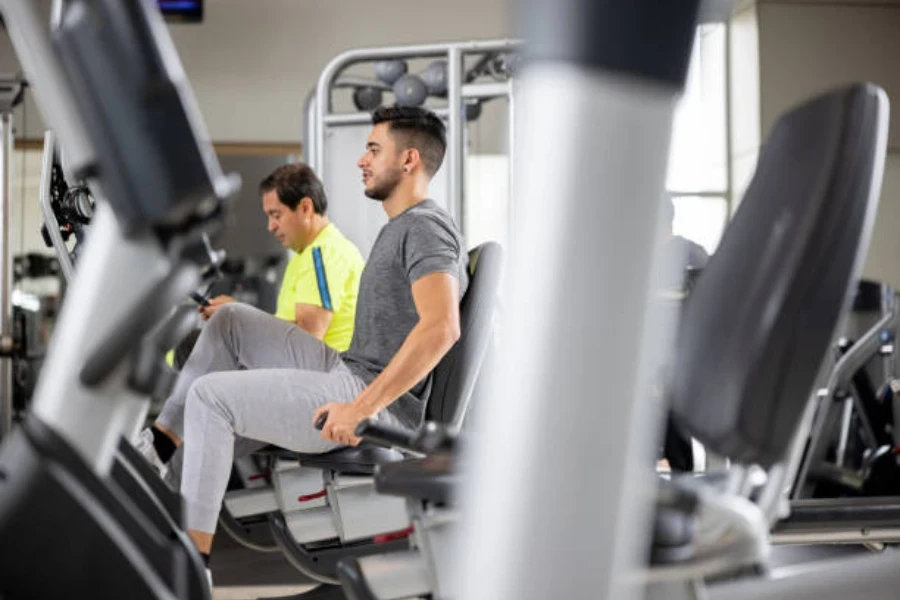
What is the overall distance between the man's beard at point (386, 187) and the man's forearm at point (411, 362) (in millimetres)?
603

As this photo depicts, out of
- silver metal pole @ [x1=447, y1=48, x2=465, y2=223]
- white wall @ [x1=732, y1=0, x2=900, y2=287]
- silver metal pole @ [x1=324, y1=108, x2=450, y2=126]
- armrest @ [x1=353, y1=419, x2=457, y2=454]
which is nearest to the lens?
armrest @ [x1=353, y1=419, x2=457, y2=454]

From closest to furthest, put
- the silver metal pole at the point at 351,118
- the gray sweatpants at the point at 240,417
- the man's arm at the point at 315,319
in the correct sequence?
the gray sweatpants at the point at 240,417 < the man's arm at the point at 315,319 < the silver metal pole at the point at 351,118

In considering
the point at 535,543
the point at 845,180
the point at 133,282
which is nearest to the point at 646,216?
the point at 535,543

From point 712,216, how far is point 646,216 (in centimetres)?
852

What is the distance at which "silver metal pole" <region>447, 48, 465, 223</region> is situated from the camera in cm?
502

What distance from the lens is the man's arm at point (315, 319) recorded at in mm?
3828

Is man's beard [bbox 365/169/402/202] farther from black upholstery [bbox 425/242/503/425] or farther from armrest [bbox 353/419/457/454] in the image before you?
armrest [bbox 353/419/457/454]

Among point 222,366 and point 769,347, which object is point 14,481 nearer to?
point 769,347

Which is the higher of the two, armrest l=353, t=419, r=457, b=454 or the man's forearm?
armrest l=353, t=419, r=457, b=454

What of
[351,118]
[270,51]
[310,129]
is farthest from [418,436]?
[270,51]

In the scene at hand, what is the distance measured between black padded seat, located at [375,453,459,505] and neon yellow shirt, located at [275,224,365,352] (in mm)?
2181

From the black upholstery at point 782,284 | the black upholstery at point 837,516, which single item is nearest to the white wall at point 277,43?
the black upholstery at point 837,516

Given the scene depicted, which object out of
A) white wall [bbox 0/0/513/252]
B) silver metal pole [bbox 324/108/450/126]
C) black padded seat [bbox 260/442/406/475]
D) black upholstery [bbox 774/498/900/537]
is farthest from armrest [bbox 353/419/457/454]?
white wall [bbox 0/0/513/252]

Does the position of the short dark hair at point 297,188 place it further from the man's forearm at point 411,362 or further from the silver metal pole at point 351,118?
the man's forearm at point 411,362
